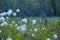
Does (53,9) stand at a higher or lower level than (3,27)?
lower

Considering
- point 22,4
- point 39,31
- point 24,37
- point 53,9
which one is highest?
point 24,37

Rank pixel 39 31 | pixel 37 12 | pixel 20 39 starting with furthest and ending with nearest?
pixel 37 12
pixel 39 31
pixel 20 39

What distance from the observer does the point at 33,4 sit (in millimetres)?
13117

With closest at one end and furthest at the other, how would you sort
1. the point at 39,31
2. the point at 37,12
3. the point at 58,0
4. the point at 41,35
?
the point at 41,35
the point at 39,31
the point at 37,12
the point at 58,0

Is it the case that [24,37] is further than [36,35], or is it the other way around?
[36,35]

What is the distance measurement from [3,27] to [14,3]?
9.96 m

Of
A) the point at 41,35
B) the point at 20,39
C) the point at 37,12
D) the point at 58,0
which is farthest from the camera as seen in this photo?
the point at 58,0

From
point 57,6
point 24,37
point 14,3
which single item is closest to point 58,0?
point 57,6

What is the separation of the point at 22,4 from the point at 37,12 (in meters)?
0.83

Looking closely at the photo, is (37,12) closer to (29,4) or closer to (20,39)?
(29,4)

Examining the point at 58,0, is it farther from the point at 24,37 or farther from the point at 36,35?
the point at 24,37

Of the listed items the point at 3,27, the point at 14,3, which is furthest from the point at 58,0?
the point at 3,27

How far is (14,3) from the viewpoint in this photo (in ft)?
44.0

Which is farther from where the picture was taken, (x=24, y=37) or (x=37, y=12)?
(x=37, y=12)
